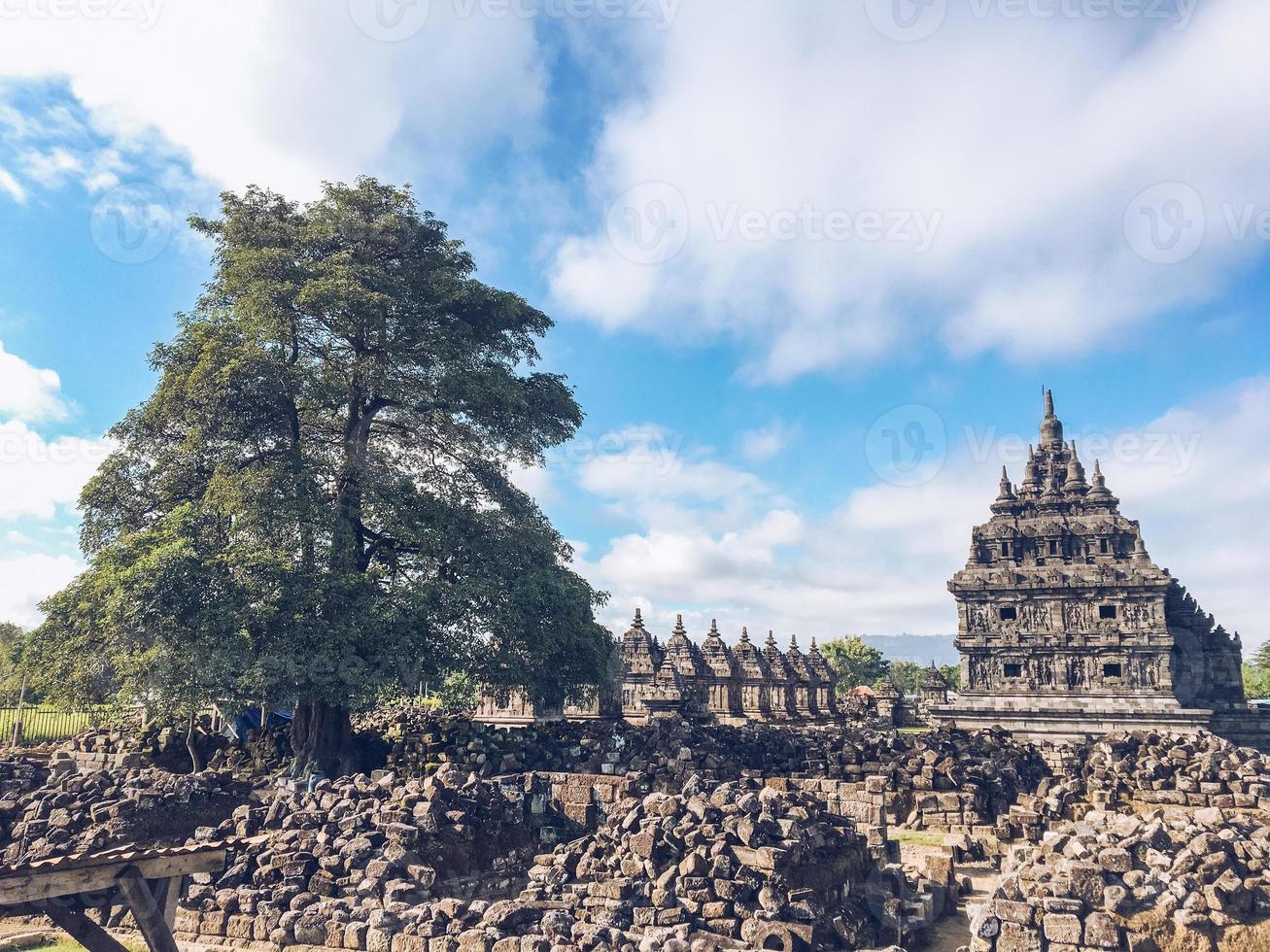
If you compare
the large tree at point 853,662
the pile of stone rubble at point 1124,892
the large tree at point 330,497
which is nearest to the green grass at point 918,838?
the pile of stone rubble at point 1124,892

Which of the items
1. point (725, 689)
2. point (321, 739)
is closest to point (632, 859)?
point (321, 739)

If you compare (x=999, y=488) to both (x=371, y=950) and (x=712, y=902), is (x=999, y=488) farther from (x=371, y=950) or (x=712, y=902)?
(x=371, y=950)

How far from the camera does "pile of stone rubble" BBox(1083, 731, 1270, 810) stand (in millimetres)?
21625

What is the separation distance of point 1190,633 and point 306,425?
39943mm

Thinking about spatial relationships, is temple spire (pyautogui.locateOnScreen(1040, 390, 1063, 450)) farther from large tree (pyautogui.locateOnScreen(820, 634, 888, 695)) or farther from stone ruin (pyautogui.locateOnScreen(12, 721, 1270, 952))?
large tree (pyautogui.locateOnScreen(820, 634, 888, 695))

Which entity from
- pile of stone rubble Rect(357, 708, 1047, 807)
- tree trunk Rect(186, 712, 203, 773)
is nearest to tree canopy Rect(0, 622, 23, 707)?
tree trunk Rect(186, 712, 203, 773)

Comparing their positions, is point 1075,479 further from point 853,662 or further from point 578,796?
point 853,662

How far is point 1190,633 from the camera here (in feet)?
129

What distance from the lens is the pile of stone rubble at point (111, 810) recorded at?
15.0 m

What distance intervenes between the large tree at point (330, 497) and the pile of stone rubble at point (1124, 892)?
472 inches

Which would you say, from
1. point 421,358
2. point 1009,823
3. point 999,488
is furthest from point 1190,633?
point 421,358

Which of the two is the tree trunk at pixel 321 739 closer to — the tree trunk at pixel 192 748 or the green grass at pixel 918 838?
the tree trunk at pixel 192 748

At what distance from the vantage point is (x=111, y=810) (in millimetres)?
15766

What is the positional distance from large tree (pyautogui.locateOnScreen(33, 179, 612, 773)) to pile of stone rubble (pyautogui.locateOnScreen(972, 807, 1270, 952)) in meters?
12.0
